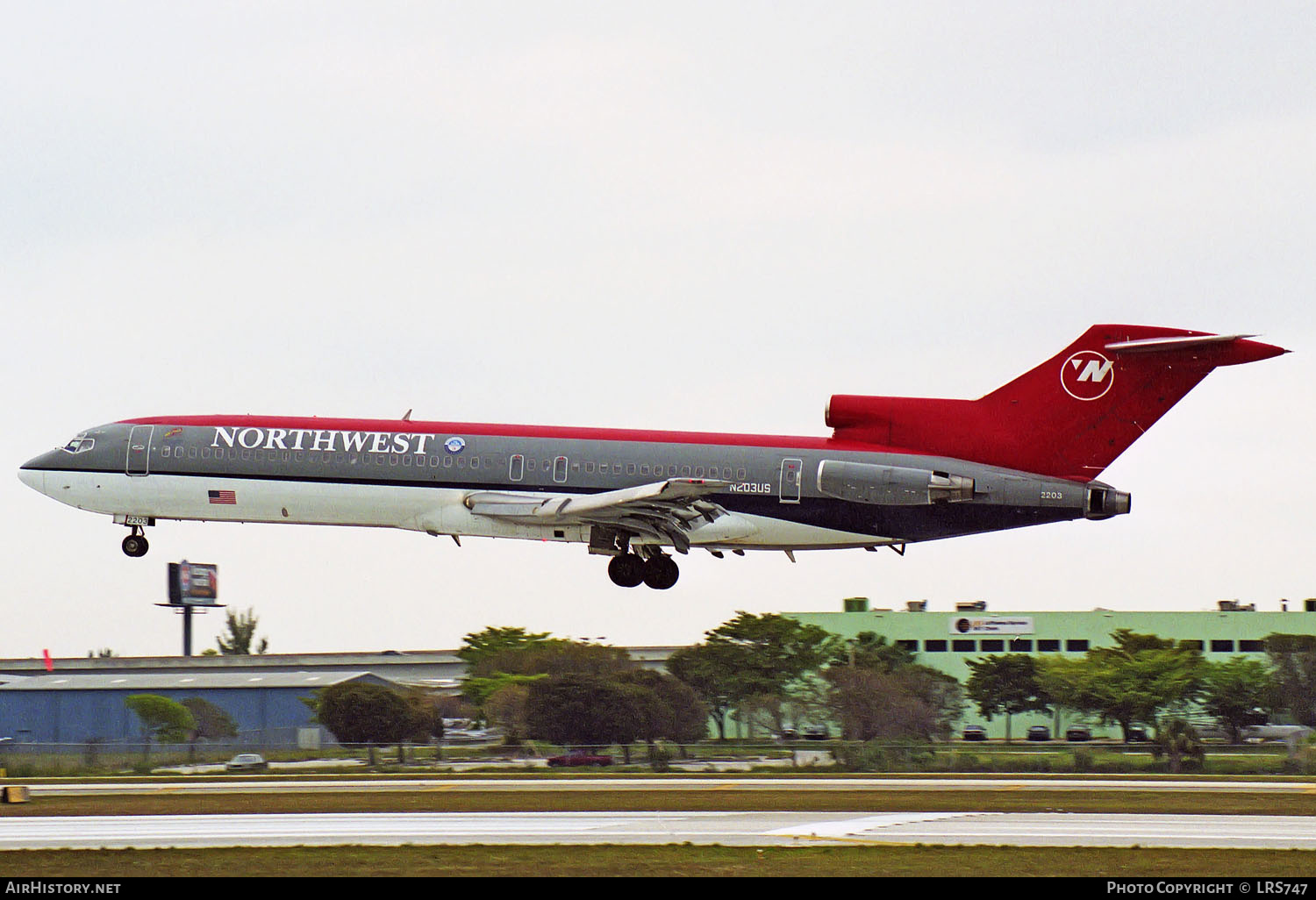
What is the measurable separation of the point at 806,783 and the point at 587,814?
12.6 metres

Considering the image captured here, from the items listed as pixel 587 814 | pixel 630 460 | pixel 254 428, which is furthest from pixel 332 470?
pixel 587 814

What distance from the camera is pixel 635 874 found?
3061 cm

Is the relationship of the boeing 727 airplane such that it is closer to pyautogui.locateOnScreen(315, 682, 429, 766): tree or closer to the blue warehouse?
pyautogui.locateOnScreen(315, 682, 429, 766): tree

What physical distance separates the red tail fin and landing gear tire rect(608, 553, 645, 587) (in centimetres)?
720

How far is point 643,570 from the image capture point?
48.8 metres

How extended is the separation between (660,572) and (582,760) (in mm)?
14018

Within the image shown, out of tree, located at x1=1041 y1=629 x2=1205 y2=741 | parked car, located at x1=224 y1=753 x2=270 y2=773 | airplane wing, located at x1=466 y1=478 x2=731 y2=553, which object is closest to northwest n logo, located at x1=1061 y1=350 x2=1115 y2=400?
airplane wing, located at x1=466 y1=478 x2=731 y2=553

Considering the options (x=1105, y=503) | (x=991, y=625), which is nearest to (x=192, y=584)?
(x=991, y=625)

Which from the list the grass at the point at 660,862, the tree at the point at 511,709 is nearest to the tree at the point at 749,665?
the tree at the point at 511,709

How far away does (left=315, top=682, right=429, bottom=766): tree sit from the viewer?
234ft

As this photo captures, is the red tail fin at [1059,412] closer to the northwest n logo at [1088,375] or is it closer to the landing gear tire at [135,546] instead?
the northwest n logo at [1088,375]

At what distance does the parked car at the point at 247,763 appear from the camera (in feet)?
200

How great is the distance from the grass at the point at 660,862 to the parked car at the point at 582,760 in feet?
83.4
